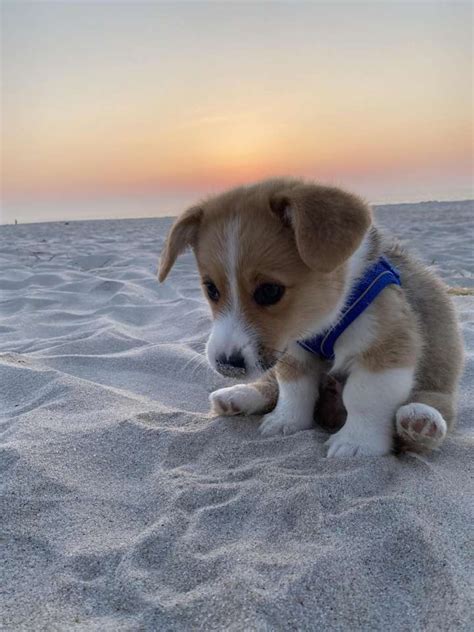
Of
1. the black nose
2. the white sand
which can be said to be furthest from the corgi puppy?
the white sand

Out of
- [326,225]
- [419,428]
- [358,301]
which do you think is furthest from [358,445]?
[326,225]

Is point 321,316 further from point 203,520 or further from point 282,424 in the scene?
point 203,520

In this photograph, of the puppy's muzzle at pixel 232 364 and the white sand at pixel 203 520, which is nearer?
the white sand at pixel 203 520

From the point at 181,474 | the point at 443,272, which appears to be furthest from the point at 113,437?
the point at 443,272

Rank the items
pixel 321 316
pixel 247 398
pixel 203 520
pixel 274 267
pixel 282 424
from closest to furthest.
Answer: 1. pixel 203 520
2. pixel 274 267
3. pixel 321 316
4. pixel 282 424
5. pixel 247 398

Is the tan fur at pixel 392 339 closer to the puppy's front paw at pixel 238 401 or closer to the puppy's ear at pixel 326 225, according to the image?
the puppy's ear at pixel 326 225

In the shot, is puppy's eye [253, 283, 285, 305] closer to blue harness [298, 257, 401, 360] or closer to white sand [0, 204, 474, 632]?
blue harness [298, 257, 401, 360]

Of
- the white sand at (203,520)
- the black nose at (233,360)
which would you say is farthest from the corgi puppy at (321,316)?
the white sand at (203,520)
